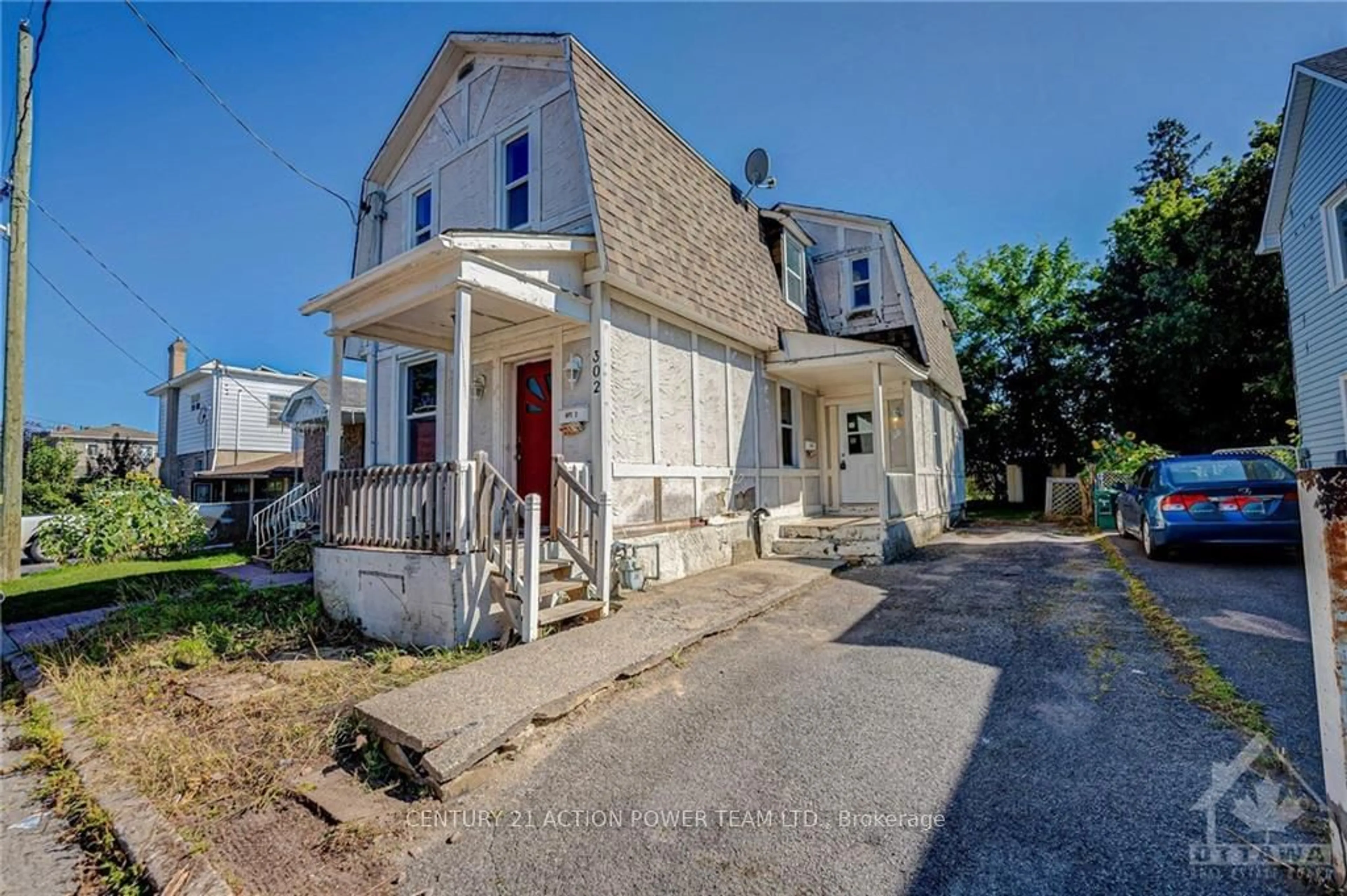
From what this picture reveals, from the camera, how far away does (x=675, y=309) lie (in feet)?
24.8

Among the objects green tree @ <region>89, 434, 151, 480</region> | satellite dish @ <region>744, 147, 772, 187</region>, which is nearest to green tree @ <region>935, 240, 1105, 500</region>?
satellite dish @ <region>744, 147, 772, 187</region>

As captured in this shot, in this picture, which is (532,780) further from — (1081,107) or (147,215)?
(147,215)

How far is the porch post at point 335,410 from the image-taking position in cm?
656

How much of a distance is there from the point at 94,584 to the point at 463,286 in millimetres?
8201

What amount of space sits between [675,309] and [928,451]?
25.4 ft

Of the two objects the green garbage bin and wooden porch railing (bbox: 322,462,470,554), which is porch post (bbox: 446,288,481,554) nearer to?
wooden porch railing (bbox: 322,462,470,554)

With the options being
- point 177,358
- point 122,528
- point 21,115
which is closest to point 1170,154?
point 21,115

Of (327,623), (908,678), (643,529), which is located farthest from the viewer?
(643,529)

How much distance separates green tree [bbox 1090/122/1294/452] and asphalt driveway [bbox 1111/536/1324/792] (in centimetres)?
1202

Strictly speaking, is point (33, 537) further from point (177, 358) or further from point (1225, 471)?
point (1225, 471)

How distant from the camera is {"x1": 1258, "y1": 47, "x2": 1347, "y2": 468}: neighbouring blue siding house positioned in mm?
9086

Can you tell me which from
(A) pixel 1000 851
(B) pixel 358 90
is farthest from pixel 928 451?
(B) pixel 358 90

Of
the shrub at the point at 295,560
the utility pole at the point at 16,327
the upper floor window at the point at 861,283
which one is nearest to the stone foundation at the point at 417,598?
the shrub at the point at 295,560

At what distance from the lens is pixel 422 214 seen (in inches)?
375
